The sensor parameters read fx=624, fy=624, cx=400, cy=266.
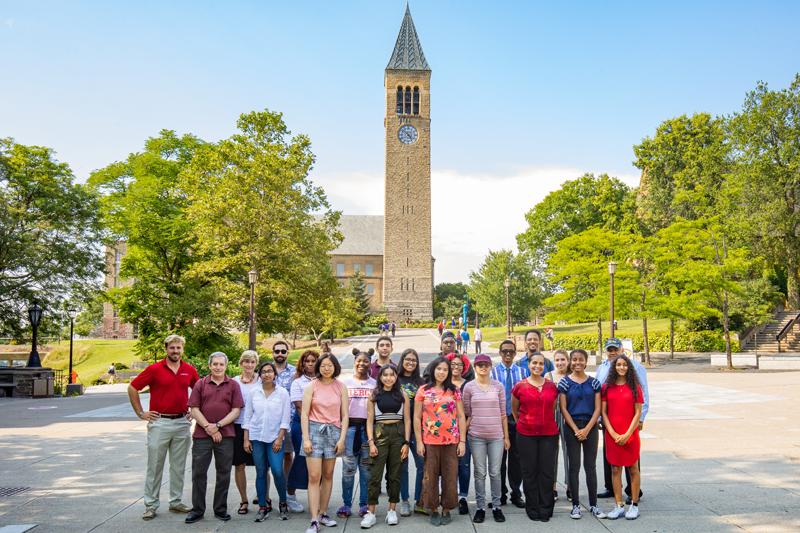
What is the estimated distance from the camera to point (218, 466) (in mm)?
6609

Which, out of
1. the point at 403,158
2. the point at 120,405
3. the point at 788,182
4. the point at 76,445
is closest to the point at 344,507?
the point at 76,445

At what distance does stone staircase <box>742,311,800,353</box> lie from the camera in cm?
3628

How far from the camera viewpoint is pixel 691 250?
30.2 meters

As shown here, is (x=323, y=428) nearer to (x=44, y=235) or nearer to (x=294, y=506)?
(x=294, y=506)

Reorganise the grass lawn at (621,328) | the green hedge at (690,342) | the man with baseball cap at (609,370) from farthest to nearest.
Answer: the grass lawn at (621,328) < the green hedge at (690,342) < the man with baseball cap at (609,370)

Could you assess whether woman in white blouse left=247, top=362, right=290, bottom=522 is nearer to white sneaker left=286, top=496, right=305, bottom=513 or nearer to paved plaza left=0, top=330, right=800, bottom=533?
white sneaker left=286, top=496, right=305, bottom=513

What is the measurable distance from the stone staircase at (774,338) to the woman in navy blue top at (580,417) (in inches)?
1374

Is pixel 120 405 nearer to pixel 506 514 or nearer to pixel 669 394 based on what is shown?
pixel 506 514

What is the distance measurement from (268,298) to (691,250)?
66.2ft

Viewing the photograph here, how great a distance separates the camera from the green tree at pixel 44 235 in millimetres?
24250

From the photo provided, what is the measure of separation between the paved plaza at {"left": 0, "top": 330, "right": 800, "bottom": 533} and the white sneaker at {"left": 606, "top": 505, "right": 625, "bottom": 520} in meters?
0.15

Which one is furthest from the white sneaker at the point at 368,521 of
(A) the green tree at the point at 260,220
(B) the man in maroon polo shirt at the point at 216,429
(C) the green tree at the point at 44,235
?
(C) the green tree at the point at 44,235

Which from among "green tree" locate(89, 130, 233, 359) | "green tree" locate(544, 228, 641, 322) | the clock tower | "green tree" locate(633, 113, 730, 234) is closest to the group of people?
"green tree" locate(89, 130, 233, 359)

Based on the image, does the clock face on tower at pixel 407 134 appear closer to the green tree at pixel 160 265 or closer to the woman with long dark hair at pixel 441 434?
the green tree at pixel 160 265
